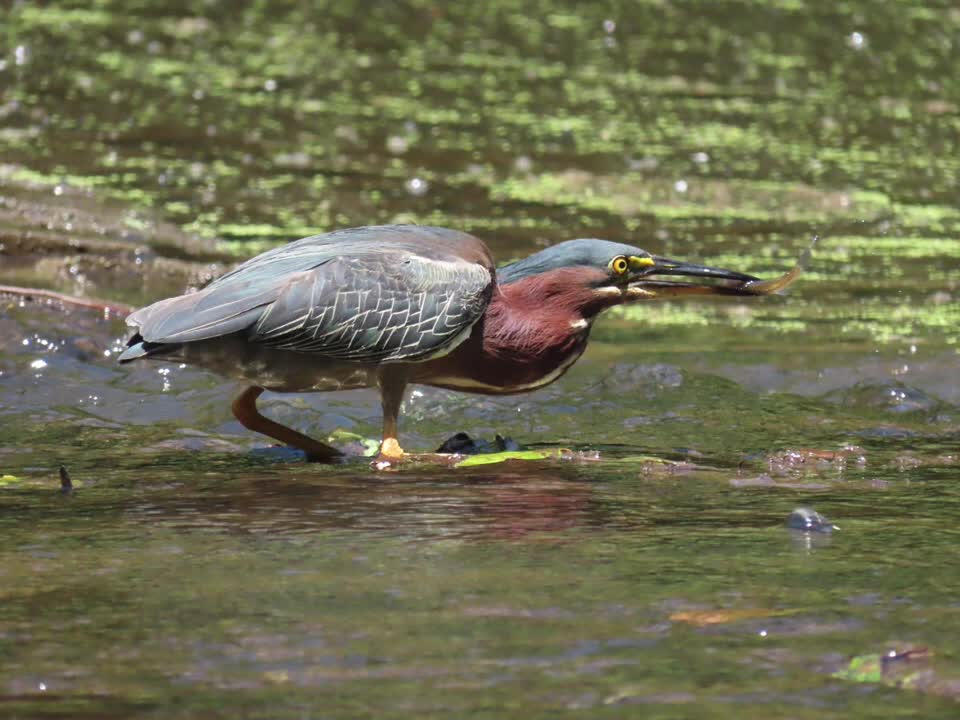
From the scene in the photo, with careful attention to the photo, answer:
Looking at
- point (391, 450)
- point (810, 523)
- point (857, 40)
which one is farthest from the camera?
point (857, 40)

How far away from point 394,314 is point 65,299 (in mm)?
2489

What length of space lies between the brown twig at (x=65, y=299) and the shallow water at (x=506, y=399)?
0.07 metres

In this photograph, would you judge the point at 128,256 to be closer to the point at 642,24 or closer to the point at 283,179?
the point at 283,179

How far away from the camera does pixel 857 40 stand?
14867 millimetres

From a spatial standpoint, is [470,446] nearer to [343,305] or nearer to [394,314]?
[394,314]

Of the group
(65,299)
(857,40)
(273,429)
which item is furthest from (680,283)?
(857,40)

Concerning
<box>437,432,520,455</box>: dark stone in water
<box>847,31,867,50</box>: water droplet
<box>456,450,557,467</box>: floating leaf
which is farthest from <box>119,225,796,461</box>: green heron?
<box>847,31,867,50</box>: water droplet

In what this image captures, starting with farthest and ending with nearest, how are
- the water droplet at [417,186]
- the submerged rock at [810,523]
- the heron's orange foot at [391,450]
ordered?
the water droplet at [417,186]
the heron's orange foot at [391,450]
the submerged rock at [810,523]

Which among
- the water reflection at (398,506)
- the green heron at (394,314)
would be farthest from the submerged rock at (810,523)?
the green heron at (394,314)

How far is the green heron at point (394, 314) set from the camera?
5996 millimetres

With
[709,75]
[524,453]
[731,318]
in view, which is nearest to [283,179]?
[731,318]

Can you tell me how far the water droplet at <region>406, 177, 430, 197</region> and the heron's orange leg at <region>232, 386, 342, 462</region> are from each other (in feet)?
13.9

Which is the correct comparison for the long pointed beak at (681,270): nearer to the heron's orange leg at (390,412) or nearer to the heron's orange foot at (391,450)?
the heron's orange leg at (390,412)

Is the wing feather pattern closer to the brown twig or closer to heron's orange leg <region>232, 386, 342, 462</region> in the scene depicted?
heron's orange leg <region>232, 386, 342, 462</region>
